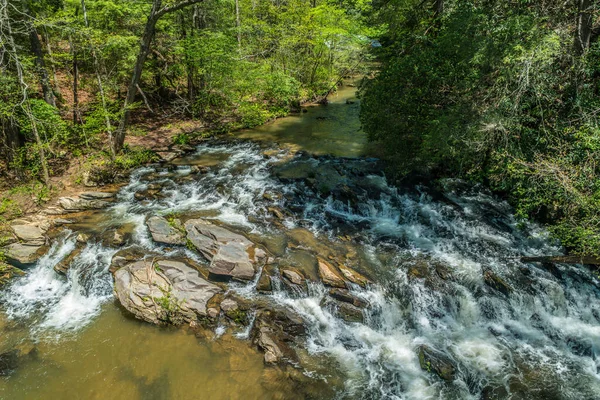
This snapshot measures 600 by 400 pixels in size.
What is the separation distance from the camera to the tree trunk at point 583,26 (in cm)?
758

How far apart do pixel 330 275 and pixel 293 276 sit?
38.4 inches

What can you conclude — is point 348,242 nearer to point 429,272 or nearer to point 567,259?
point 429,272

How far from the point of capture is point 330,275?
8227 mm

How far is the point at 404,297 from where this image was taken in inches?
309

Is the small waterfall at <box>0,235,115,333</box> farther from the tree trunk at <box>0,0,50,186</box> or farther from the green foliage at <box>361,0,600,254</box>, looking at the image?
the green foliage at <box>361,0,600,254</box>

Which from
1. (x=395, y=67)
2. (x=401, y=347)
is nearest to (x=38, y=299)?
(x=401, y=347)

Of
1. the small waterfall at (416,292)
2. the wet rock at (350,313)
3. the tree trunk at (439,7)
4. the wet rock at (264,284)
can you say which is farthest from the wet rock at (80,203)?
the tree trunk at (439,7)

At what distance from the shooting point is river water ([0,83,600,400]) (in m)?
6.08

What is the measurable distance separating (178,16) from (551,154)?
64.1ft

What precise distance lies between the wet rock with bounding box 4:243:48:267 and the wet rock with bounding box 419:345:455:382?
10.2 m

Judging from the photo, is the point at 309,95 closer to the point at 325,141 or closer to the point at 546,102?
the point at 325,141

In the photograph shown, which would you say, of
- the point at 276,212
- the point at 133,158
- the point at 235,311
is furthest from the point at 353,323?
the point at 133,158

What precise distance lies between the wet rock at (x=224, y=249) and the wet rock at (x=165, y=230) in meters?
0.26

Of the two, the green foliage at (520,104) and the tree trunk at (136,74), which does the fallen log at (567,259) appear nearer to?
the green foliage at (520,104)
